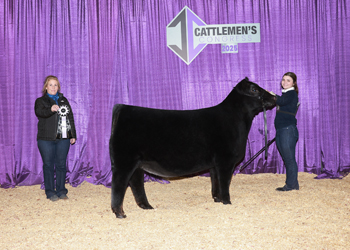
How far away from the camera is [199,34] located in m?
5.42

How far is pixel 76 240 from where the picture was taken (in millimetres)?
2793

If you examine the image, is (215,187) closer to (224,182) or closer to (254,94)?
(224,182)

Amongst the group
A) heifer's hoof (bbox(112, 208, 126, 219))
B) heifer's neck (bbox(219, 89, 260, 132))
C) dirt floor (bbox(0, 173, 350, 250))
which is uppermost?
heifer's neck (bbox(219, 89, 260, 132))

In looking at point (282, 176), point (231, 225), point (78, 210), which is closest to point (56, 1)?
point (78, 210)

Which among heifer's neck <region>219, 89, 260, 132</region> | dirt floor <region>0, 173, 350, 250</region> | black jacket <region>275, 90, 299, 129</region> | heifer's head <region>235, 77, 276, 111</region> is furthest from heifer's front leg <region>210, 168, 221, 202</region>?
black jacket <region>275, 90, 299, 129</region>

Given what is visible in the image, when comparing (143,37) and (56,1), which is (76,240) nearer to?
(143,37)

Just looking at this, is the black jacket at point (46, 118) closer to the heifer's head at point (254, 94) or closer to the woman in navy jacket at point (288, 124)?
the heifer's head at point (254, 94)

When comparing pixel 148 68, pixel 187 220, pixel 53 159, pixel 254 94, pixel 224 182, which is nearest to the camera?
pixel 187 220

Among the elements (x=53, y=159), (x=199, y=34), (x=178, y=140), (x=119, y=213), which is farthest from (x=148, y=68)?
(x=119, y=213)

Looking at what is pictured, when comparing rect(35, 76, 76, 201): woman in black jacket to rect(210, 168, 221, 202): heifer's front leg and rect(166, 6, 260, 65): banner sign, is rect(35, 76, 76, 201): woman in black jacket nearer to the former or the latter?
rect(210, 168, 221, 202): heifer's front leg

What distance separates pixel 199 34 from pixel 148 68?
1063 mm

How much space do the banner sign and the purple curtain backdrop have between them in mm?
107

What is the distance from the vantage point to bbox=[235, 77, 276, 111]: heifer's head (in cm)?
373

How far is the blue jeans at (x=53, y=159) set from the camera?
4.29m
